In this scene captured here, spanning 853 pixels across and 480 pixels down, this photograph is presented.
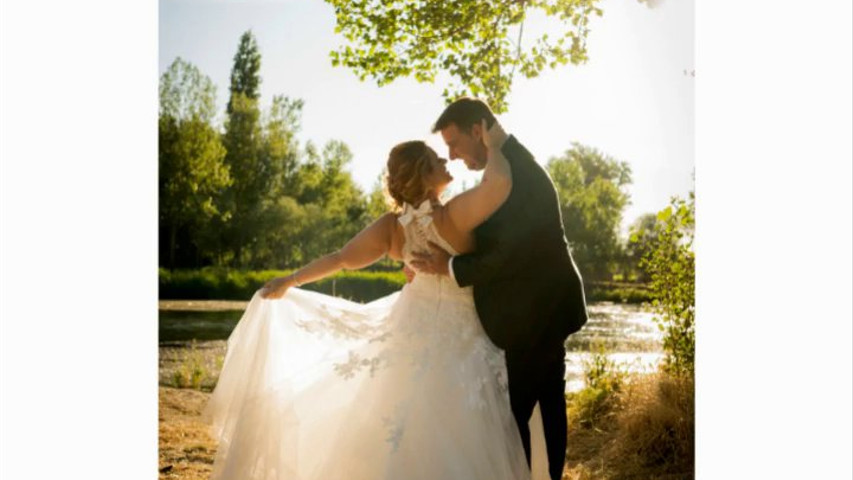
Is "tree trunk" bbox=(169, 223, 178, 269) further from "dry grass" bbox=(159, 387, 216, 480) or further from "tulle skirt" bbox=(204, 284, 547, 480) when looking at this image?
"tulle skirt" bbox=(204, 284, 547, 480)

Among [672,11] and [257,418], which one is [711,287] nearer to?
[672,11]

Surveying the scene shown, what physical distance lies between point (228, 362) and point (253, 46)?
787 cm

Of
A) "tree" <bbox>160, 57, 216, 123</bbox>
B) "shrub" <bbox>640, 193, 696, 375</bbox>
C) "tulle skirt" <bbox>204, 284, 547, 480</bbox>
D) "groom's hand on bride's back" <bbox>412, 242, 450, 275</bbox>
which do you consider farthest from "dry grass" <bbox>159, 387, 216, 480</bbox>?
"tree" <bbox>160, 57, 216, 123</bbox>

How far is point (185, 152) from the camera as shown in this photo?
6410mm

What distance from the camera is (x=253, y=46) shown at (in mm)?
10180

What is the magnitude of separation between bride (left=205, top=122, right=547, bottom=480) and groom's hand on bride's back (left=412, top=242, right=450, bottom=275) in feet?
0.07

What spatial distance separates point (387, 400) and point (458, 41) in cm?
245

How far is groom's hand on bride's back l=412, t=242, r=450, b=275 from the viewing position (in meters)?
→ 2.69

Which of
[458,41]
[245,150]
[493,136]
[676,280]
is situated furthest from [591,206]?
[245,150]

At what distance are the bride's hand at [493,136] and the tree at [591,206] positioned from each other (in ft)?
9.74

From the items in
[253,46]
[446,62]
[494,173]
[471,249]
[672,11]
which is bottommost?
[471,249]

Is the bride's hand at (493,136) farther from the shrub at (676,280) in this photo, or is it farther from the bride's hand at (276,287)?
the shrub at (676,280)

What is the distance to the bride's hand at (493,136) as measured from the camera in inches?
112
